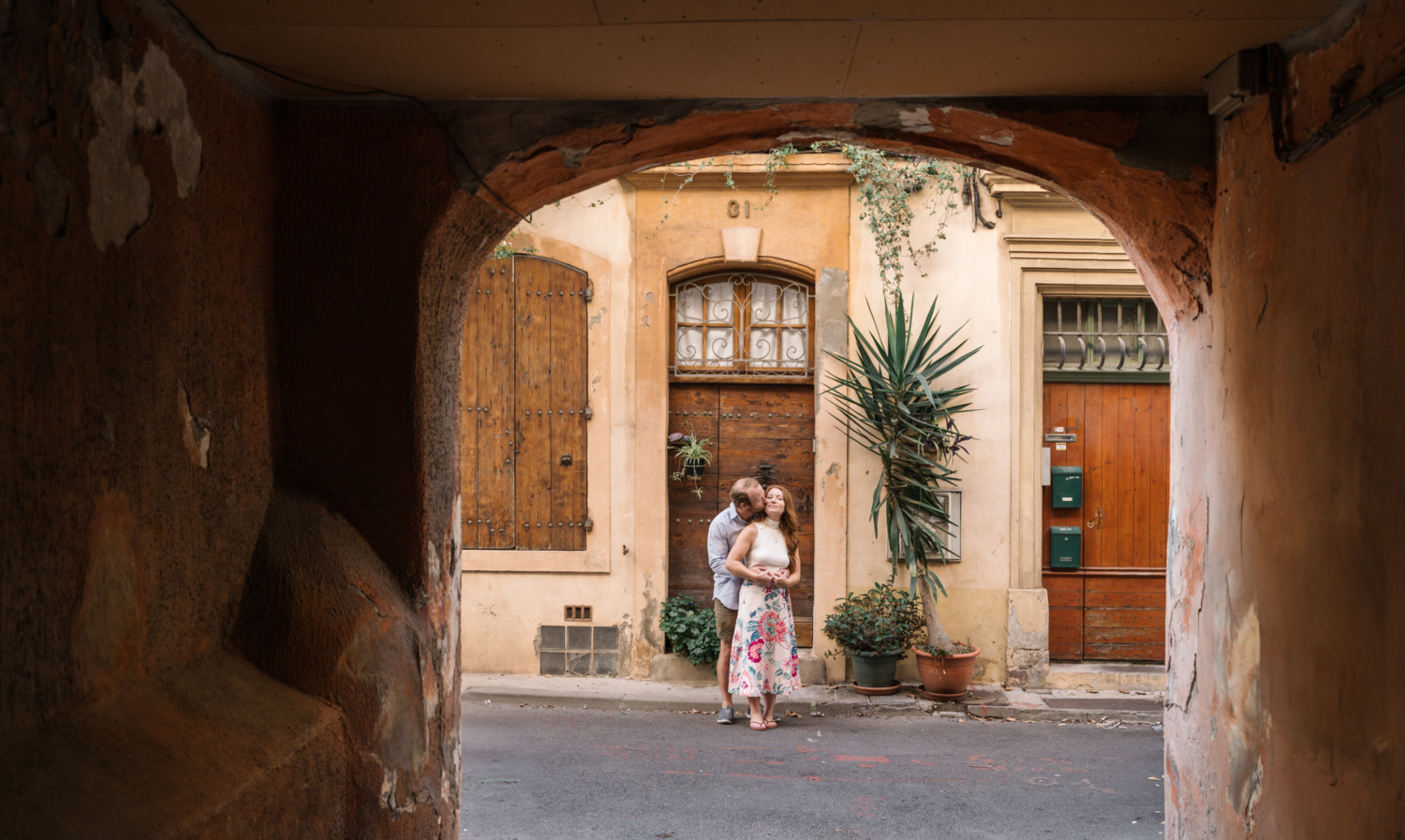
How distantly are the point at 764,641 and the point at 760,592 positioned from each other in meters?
0.31

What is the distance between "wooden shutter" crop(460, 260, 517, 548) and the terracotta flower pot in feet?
10.7

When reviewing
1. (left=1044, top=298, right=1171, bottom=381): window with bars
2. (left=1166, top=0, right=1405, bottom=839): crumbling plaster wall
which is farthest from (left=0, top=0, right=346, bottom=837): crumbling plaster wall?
(left=1044, top=298, right=1171, bottom=381): window with bars

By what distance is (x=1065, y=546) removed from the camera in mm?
7781

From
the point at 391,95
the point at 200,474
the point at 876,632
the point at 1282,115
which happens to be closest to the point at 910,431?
the point at 876,632

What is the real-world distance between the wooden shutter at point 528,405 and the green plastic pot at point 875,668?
2.31 metres

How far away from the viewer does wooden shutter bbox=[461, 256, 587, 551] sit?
7.78m

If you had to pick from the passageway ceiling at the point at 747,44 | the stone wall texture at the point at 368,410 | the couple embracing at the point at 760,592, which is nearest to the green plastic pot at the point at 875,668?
the couple embracing at the point at 760,592

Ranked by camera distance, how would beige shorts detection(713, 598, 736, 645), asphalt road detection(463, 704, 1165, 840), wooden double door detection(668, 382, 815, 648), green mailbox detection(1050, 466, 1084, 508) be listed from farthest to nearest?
wooden double door detection(668, 382, 815, 648) < green mailbox detection(1050, 466, 1084, 508) < beige shorts detection(713, 598, 736, 645) < asphalt road detection(463, 704, 1165, 840)

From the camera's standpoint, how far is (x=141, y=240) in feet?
7.55

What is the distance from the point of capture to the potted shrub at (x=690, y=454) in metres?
7.80

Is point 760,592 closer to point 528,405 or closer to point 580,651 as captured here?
point 580,651

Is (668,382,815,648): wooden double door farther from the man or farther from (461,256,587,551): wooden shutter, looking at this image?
the man

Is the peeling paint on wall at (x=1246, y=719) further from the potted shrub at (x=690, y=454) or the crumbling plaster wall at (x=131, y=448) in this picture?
the potted shrub at (x=690, y=454)

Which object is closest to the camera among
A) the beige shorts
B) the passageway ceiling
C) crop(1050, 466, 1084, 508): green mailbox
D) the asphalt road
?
the passageway ceiling
